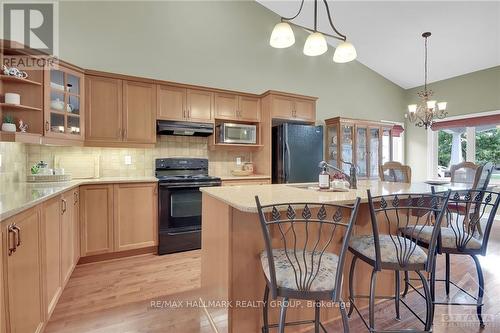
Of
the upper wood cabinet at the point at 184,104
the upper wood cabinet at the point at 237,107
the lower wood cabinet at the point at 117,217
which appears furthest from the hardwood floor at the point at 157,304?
the upper wood cabinet at the point at 237,107

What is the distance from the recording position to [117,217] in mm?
2793

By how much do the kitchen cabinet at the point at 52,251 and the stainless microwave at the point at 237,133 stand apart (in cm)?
212

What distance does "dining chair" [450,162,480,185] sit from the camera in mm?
3182

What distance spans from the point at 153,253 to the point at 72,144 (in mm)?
1528

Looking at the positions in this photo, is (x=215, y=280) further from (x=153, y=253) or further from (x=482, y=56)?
(x=482, y=56)

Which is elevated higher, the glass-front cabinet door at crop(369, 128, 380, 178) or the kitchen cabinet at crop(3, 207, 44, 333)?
the glass-front cabinet door at crop(369, 128, 380, 178)

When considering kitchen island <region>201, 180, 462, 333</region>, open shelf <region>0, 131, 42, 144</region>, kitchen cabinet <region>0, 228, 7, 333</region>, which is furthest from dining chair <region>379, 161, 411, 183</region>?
open shelf <region>0, 131, 42, 144</region>

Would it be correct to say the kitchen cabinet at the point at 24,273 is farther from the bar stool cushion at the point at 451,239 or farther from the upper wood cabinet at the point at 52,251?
the bar stool cushion at the point at 451,239

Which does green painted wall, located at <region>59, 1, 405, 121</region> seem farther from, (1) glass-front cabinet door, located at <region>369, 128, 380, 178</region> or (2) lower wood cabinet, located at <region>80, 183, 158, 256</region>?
(2) lower wood cabinet, located at <region>80, 183, 158, 256</region>

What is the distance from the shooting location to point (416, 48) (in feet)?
14.5

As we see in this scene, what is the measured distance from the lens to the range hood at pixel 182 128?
3258mm

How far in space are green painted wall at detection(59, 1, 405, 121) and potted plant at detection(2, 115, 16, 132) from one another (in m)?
1.25

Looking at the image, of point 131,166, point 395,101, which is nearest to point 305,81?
point 395,101

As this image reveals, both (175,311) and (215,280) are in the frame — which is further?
(175,311)
